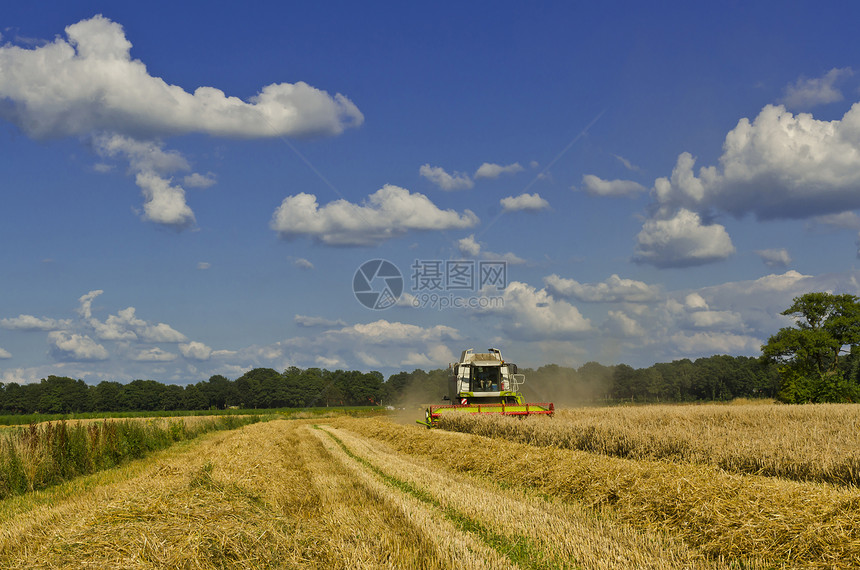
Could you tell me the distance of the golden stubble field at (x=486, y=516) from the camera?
5.82 meters

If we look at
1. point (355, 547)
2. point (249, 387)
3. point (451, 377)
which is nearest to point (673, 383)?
point (249, 387)

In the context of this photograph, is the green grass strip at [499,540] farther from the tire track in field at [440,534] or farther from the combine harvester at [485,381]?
the combine harvester at [485,381]

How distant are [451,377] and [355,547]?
22.7 metres

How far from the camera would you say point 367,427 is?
88.6 ft

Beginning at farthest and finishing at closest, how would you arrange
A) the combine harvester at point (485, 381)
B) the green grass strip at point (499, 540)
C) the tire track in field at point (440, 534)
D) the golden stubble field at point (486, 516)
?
the combine harvester at point (485, 381), the green grass strip at point (499, 540), the tire track in field at point (440, 534), the golden stubble field at point (486, 516)

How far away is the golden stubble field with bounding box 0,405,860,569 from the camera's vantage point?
5824 mm

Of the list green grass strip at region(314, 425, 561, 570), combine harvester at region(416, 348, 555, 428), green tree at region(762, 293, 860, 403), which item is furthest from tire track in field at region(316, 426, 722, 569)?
green tree at region(762, 293, 860, 403)

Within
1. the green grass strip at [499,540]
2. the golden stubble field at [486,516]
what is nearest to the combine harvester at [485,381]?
the golden stubble field at [486,516]

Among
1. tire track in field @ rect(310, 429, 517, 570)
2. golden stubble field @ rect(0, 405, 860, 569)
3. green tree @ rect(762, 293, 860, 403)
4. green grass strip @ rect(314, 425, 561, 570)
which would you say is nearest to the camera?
golden stubble field @ rect(0, 405, 860, 569)

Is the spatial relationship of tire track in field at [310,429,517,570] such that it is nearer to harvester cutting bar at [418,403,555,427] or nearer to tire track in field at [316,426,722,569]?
tire track in field at [316,426,722,569]

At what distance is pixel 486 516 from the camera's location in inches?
308

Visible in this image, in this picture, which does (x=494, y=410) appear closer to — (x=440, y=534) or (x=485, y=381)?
(x=485, y=381)

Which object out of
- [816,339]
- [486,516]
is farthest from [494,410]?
[816,339]

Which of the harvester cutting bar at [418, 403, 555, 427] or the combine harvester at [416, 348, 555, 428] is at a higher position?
the combine harvester at [416, 348, 555, 428]
